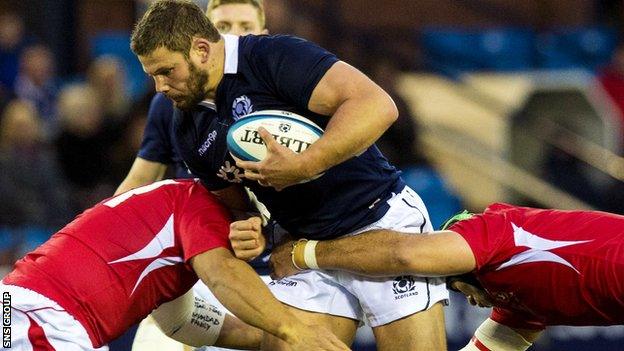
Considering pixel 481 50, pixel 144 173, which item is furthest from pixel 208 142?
pixel 481 50

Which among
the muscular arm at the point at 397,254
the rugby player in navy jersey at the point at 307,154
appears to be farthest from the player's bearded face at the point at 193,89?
the muscular arm at the point at 397,254

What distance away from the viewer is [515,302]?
4.75 meters

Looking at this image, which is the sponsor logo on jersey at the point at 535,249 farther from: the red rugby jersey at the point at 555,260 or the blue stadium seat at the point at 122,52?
the blue stadium seat at the point at 122,52

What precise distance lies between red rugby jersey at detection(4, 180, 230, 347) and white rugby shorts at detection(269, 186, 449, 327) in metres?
0.42

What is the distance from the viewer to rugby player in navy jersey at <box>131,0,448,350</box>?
4.23m

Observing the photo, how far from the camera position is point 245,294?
443 centimetres

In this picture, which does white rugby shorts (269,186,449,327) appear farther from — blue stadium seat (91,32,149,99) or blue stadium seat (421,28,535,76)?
blue stadium seat (421,28,535,76)

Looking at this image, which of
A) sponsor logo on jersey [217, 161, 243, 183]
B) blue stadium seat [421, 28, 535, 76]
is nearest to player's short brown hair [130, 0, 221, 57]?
sponsor logo on jersey [217, 161, 243, 183]

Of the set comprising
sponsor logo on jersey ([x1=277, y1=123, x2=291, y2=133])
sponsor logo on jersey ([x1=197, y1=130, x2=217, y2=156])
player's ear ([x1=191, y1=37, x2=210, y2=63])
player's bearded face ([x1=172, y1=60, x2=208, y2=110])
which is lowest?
sponsor logo on jersey ([x1=197, y1=130, x2=217, y2=156])

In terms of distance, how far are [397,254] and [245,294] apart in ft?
1.97

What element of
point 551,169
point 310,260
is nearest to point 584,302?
point 310,260

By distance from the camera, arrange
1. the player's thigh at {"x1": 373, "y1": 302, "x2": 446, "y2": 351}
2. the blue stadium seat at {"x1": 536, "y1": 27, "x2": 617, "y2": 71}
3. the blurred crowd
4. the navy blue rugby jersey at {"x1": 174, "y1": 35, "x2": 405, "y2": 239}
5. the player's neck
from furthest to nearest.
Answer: the blue stadium seat at {"x1": 536, "y1": 27, "x2": 617, "y2": 71} → the blurred crowd → the player's thigh at {"x1": 373, "y1": 302, "x2": 446, "y2": 351} → the player's neck → the navy blue rugby jersey at {"x1": 174, "y1": 35, "x2": 405, "y2": 239}

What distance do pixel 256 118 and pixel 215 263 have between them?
1.97 feet

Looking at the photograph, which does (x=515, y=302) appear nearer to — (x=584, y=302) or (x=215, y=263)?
(x=584, y=302)
